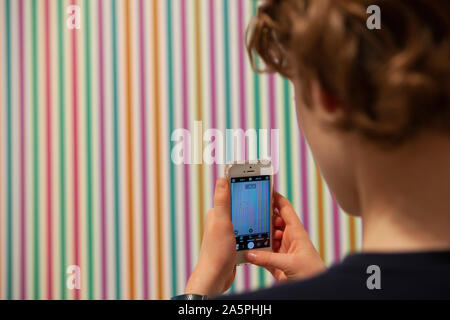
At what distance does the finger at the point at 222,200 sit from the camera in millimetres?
819

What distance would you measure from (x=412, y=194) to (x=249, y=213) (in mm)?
587

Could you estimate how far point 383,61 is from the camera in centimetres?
37

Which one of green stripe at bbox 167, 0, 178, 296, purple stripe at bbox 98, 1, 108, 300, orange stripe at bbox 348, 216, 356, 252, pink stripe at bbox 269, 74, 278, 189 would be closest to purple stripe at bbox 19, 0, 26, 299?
purple stripe at bbox 98, 1, 108, 300

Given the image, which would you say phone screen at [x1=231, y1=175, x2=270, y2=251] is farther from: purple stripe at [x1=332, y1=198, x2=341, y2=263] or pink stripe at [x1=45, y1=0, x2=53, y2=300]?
pink stripe at [x1=45, y1=0, x2=53, y2=300]

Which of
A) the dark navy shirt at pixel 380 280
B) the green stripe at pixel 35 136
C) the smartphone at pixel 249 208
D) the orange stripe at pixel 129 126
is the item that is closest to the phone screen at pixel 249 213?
the smartphone at pixel 249 208

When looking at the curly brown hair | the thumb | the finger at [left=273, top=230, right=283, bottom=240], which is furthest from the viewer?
the finger at [left=273, top=230, right=283, bottom=240]

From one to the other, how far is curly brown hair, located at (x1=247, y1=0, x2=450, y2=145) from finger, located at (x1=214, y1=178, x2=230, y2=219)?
0.45 metres

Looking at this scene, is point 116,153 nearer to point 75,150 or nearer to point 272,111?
point 75,150

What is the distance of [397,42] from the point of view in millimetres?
367

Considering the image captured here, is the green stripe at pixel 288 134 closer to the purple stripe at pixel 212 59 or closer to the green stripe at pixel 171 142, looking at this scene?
the purple stripe at pixel 212 59

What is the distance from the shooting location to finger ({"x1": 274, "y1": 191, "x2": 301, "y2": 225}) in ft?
2.83
